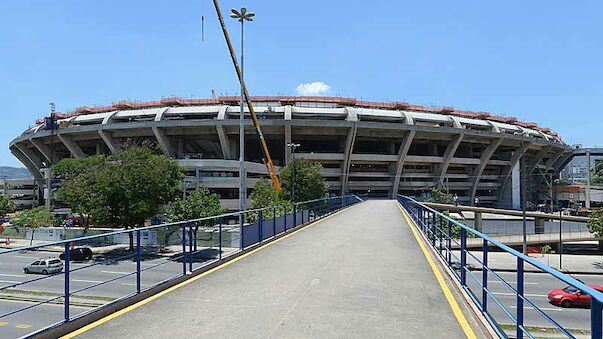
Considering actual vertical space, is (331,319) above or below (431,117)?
below

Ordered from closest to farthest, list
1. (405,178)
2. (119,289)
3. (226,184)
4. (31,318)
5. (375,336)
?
(375,336) < (31,318) < (119,289) < (226,184) < (405,178)

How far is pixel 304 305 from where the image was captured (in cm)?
622

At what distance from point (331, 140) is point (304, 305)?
71.1 m

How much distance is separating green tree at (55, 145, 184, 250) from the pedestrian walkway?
2506cm

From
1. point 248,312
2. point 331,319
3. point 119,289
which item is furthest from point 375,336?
point 119,289

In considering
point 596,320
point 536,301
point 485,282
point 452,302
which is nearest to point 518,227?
point 536,301

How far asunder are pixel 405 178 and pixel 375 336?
74936 millimetres

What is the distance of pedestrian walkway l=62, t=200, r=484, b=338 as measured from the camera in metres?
5.16

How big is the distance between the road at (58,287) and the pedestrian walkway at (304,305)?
1.08 m

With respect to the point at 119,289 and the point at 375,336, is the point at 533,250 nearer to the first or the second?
the point at 119,289

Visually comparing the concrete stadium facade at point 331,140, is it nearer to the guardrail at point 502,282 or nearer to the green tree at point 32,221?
the green tree at point 32,221

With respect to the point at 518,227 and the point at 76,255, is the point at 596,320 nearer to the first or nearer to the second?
the point at 76,255

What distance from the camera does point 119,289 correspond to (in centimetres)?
2019

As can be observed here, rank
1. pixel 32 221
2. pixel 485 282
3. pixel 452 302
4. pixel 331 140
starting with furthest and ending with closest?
1. pixel 331 140
2. pixel 32 221
3. pixel 452 302
4. pixel 485 282
